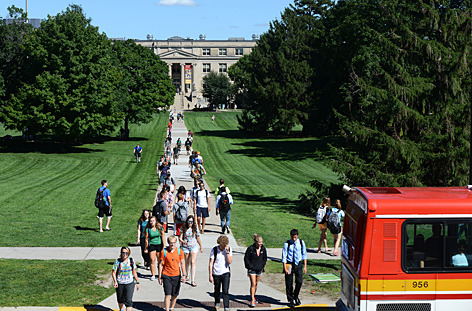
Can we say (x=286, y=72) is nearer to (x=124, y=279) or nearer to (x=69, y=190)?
(x=69, y=190)

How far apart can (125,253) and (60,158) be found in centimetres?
4614

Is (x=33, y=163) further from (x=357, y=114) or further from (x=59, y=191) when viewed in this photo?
(x=357, y=114)

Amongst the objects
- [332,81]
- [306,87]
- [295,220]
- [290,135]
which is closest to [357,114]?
[295,220]

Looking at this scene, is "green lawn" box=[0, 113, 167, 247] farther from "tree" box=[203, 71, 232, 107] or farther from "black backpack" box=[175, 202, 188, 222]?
"tree" box=[203, 71, 232, 107]

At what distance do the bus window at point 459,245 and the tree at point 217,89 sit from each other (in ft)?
442

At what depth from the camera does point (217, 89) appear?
5719 inches

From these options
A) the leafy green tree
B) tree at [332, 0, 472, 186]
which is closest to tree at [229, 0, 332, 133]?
the leafy green tree

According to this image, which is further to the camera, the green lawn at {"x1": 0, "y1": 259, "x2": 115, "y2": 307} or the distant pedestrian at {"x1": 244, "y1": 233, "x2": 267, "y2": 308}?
the green lawn at {"x1": 0, "y1": 259, "x2": 115, "y2": 307}

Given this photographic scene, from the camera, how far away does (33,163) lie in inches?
2061

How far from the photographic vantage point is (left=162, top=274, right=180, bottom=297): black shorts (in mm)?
13406

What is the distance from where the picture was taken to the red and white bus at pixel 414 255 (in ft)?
36.1

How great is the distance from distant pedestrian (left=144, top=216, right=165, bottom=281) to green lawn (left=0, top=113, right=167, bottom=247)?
16.0 feet

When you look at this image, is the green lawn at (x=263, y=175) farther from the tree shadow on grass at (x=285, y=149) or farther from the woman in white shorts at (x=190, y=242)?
the woman in white shorts at (x=190, y=242)

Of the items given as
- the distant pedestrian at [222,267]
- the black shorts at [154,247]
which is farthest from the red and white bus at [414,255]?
the black shorts at [154,247]
